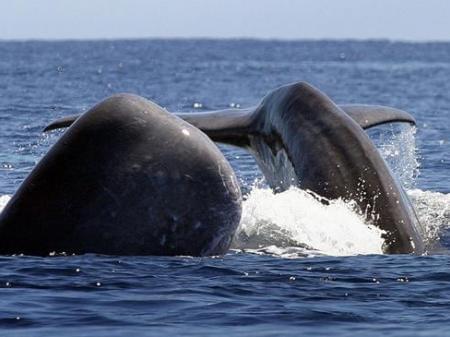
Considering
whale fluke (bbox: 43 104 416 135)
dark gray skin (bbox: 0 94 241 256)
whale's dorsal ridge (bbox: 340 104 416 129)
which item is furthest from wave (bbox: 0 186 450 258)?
dark gray skin (bbox: 0 94 241 256)

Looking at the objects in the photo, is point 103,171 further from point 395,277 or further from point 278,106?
point 278,106

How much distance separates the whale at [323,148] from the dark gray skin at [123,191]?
2.02 metres

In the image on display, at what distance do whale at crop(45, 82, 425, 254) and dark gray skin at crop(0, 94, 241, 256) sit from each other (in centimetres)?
202

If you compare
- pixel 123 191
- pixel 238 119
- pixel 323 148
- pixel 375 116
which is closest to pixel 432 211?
pixel 375 116

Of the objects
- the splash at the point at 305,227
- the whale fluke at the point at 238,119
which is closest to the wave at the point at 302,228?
the splash at the point at 305,227

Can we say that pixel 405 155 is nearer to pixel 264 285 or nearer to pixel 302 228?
pixel 302 228

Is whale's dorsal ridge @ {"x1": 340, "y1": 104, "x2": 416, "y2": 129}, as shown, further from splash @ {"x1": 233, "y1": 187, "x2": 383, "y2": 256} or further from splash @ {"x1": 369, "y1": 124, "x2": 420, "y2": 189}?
splash @ {"x1": 233, "y1": 187, "x2": 383, "y2": 256}

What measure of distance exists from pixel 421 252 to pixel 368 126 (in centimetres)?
195

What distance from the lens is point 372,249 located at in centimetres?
1395

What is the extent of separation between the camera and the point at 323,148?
48.0ft

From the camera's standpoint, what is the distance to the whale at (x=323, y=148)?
46.4 ft

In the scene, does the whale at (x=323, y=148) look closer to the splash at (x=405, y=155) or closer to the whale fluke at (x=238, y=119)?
the whale fluke at (x=238, y=119)

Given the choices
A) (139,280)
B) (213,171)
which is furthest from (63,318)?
(213,171)

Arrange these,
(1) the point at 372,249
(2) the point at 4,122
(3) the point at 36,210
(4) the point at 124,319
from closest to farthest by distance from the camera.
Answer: (4) the point at 124,319 → (3) the point at 36,210 → (1) the point at 372,249 → (2) the point at 4,122
